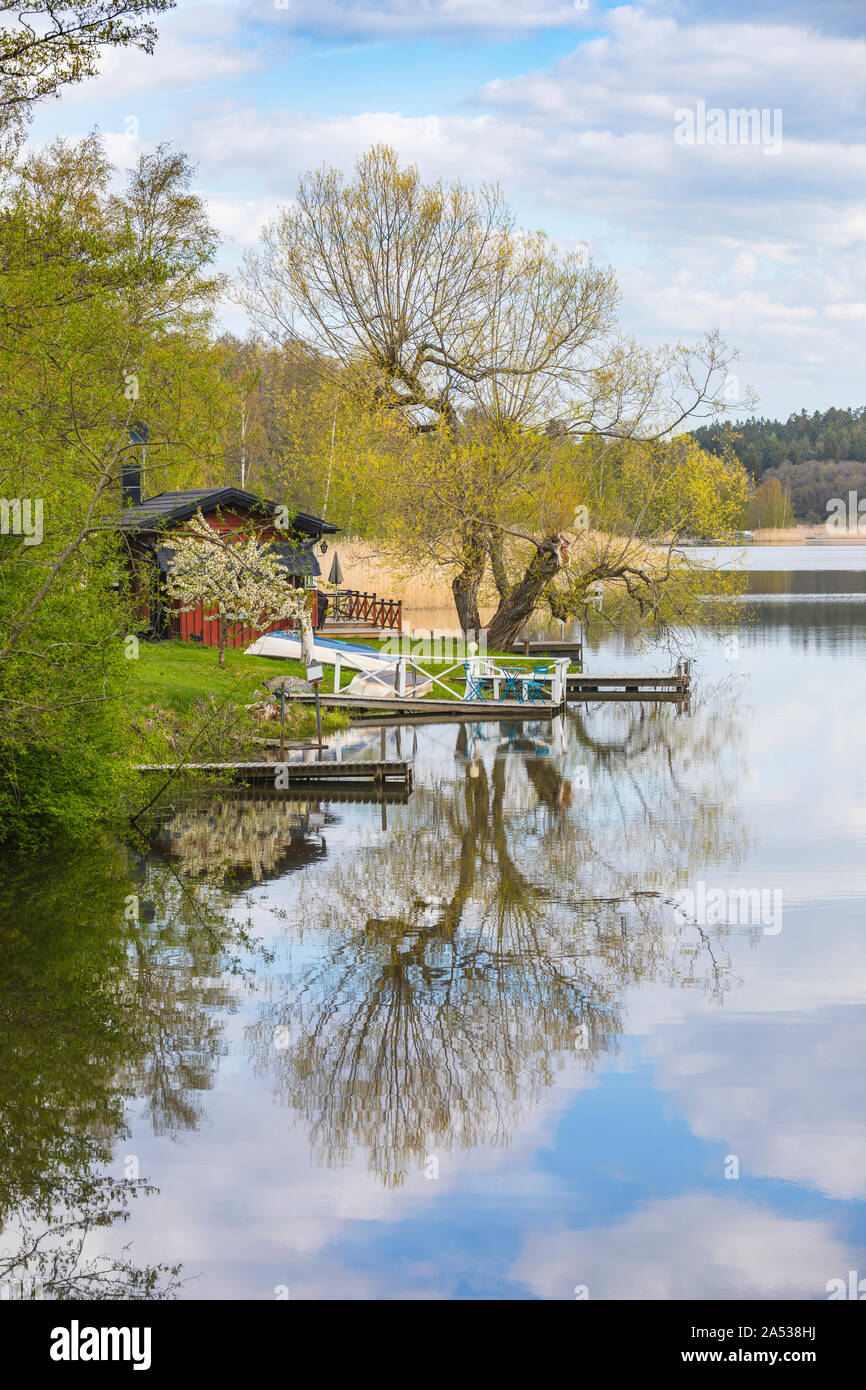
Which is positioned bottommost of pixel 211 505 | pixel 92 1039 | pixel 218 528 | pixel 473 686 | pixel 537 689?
pixel 92 1039

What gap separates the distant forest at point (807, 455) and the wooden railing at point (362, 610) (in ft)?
307

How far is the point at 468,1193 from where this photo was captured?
28.2 feet

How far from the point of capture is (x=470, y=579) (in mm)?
38125

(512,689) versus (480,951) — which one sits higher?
(512,689)

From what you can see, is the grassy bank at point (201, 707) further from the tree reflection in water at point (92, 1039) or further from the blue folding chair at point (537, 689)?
the blue folding chair at point (537, 689)

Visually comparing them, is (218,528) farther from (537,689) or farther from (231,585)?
(537,689)

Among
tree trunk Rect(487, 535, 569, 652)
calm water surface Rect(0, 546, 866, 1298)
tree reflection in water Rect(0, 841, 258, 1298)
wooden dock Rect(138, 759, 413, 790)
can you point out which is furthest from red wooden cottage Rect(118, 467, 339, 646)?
tree reflection in water Rect(0, 841, 258, 1298)

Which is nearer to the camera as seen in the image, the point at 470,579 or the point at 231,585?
the point at 231,585

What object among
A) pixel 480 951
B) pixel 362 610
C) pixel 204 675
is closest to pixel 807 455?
pixel 362 610

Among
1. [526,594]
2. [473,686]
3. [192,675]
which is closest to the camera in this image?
[192,675]

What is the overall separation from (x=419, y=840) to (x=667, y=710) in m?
16.2

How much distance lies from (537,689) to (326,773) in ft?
38.8

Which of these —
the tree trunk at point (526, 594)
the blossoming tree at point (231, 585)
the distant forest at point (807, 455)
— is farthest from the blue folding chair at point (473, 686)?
the distant forest at point (807, 455)
